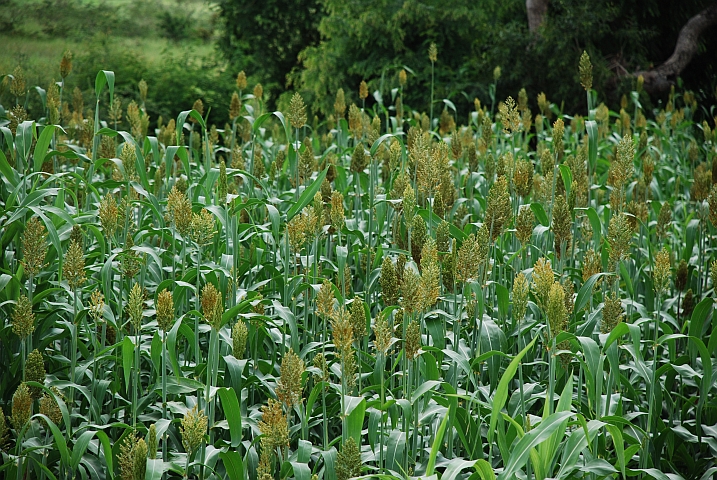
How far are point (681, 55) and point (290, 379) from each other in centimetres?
960

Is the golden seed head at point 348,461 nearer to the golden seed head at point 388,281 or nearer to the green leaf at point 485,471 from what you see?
the green leaf at point 485,471

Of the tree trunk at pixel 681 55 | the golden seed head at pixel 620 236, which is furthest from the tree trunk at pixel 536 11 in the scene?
the golden seed head at pixel 620 236

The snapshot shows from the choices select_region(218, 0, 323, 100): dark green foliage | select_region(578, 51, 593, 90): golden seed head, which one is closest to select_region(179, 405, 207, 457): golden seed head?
select_region(578, 51, 593, 90): golden seed head

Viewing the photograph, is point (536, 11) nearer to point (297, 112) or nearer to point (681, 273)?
point (681, 273)

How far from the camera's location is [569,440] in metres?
1.85

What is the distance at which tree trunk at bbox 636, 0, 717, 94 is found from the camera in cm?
934

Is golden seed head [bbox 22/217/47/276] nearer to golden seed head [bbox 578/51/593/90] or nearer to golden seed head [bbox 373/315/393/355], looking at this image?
golden seed head [bbox 373/315/393/355]

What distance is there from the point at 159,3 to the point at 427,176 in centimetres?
1551

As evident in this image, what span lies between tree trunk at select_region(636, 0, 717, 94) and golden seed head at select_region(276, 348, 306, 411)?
8632 mm

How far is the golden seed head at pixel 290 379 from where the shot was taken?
1.61 meters

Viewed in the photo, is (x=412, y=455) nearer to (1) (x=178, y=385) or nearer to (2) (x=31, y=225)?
(1) (x=178, y=385)

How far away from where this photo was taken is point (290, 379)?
5.39ft

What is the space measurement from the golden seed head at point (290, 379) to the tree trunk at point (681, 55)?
28.3 feet

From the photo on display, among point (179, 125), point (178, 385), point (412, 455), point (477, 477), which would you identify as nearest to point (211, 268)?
point (178, 385)
